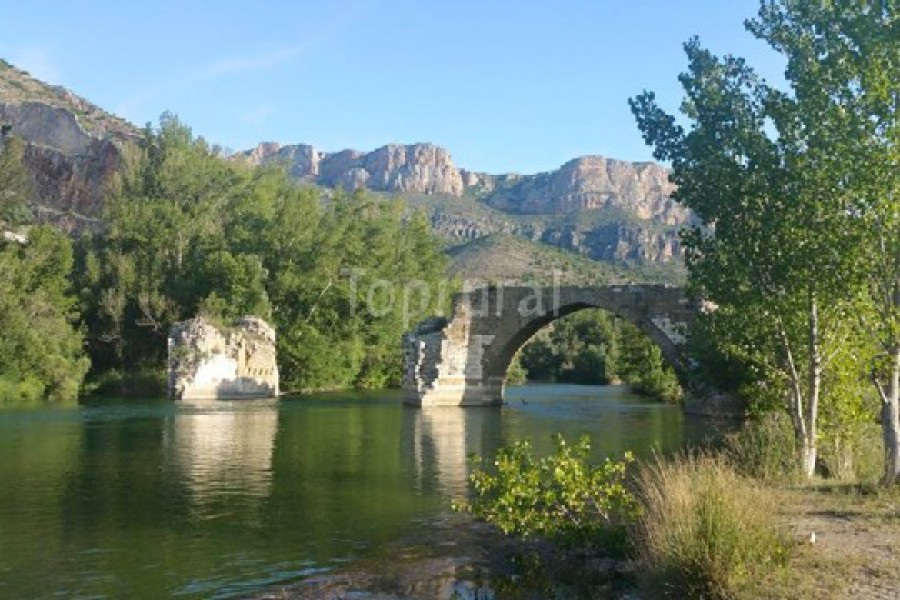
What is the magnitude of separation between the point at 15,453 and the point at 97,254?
33056 mm

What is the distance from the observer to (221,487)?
16922 mm

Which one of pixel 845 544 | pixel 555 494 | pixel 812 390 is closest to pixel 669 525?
pixel 845 544

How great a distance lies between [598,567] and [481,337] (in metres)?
33.6

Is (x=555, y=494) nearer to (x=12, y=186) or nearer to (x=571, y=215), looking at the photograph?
(x=12, y=186)

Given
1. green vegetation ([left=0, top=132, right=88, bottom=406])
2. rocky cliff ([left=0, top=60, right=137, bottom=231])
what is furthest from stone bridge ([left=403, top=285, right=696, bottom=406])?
rocky cliff ([left=0, top=60, right=137, bottom=231])

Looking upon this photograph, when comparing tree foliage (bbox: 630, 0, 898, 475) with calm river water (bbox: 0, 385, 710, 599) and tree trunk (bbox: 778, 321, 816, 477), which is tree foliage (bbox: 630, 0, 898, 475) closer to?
tree trunk (bbox: 778, 321, 816, 477)

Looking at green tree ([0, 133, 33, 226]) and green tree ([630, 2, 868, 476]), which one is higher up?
green tree ([0, 133, 33, 226])

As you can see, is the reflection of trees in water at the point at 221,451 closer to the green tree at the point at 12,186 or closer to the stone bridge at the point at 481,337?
the stone bridge at the point at 481,337

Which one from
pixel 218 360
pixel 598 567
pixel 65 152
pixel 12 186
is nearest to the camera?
pixel 598 567

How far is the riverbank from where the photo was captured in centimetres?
789

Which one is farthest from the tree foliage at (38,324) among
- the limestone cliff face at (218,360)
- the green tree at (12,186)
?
the green tree at (12,186)

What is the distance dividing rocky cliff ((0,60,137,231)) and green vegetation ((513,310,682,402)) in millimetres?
38012

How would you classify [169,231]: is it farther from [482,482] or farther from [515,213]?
[515,213]

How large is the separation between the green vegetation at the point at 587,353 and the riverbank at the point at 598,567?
46079 mm
